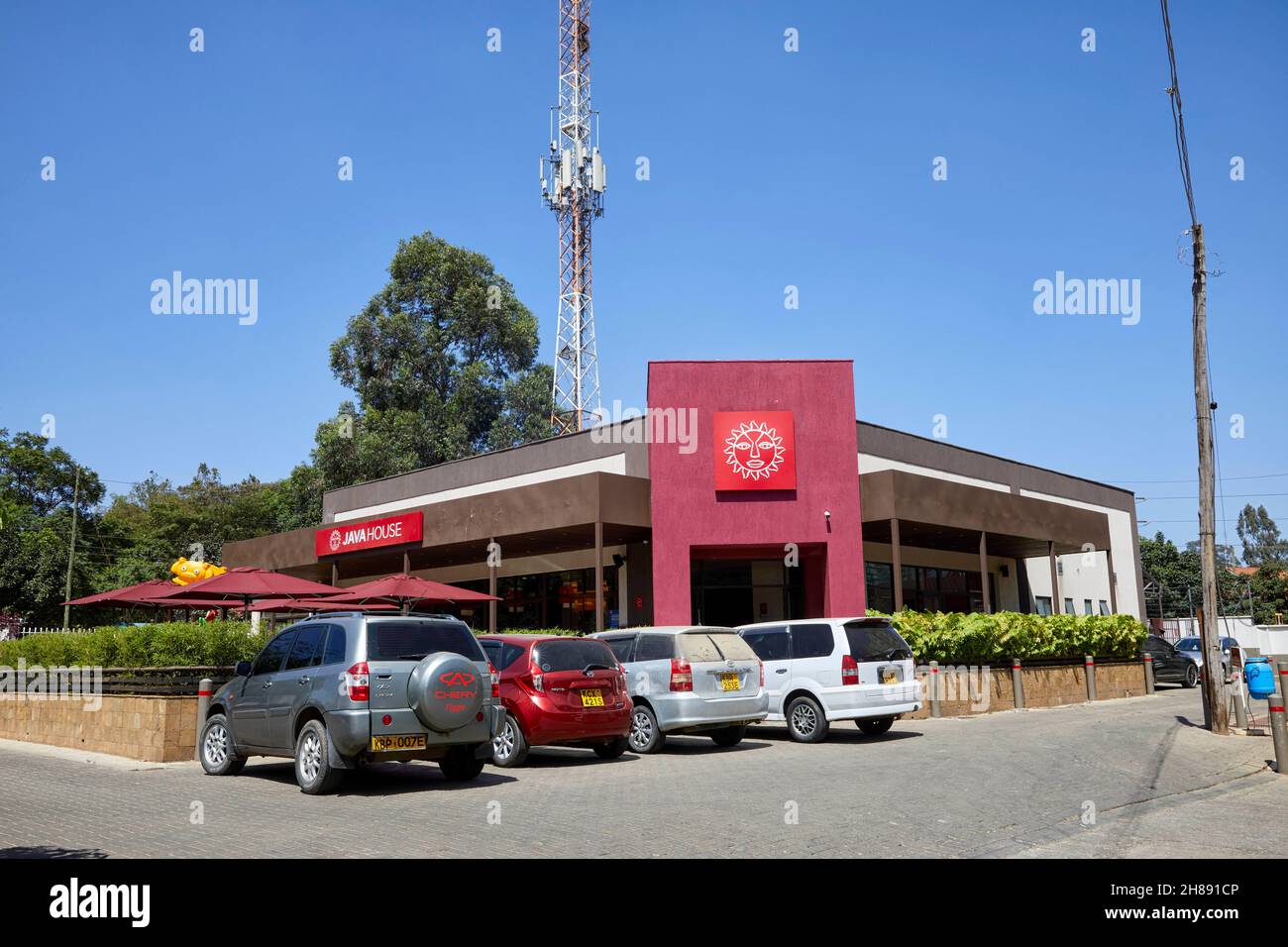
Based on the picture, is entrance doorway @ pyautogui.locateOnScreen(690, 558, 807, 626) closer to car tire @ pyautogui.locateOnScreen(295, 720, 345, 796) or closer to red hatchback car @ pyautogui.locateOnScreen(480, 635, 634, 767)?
red hatchback car @ pyautogui.locateOnScreen(480, 635, 634, 767)

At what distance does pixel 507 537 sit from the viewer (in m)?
30.0

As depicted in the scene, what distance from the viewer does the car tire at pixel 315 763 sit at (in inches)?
404

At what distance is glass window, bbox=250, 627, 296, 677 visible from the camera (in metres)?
11.5

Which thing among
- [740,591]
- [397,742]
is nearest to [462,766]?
[397,742]

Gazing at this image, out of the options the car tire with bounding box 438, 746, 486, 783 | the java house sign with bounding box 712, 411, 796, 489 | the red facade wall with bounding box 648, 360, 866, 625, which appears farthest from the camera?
the java house sign with bounding box 712, 411, 796, 489

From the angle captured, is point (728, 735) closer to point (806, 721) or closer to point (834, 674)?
point (806, 721)

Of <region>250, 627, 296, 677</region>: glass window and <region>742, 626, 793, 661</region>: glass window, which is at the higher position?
<region>250, 627, 296, 677</region>: glass window

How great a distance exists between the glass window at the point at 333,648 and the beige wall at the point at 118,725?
5098mm

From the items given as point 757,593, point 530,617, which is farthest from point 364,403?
point 757,593

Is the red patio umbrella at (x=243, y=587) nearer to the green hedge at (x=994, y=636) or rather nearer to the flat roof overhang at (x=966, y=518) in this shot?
the green hedge at (x=994, y=636)

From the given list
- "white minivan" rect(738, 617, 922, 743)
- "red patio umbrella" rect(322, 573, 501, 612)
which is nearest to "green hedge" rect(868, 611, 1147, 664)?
"white minivan" rect(738, 617, 922, 743)

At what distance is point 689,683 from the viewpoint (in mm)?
14359

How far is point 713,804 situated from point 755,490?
18.3 m

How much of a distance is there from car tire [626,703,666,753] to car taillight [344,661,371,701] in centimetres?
518
